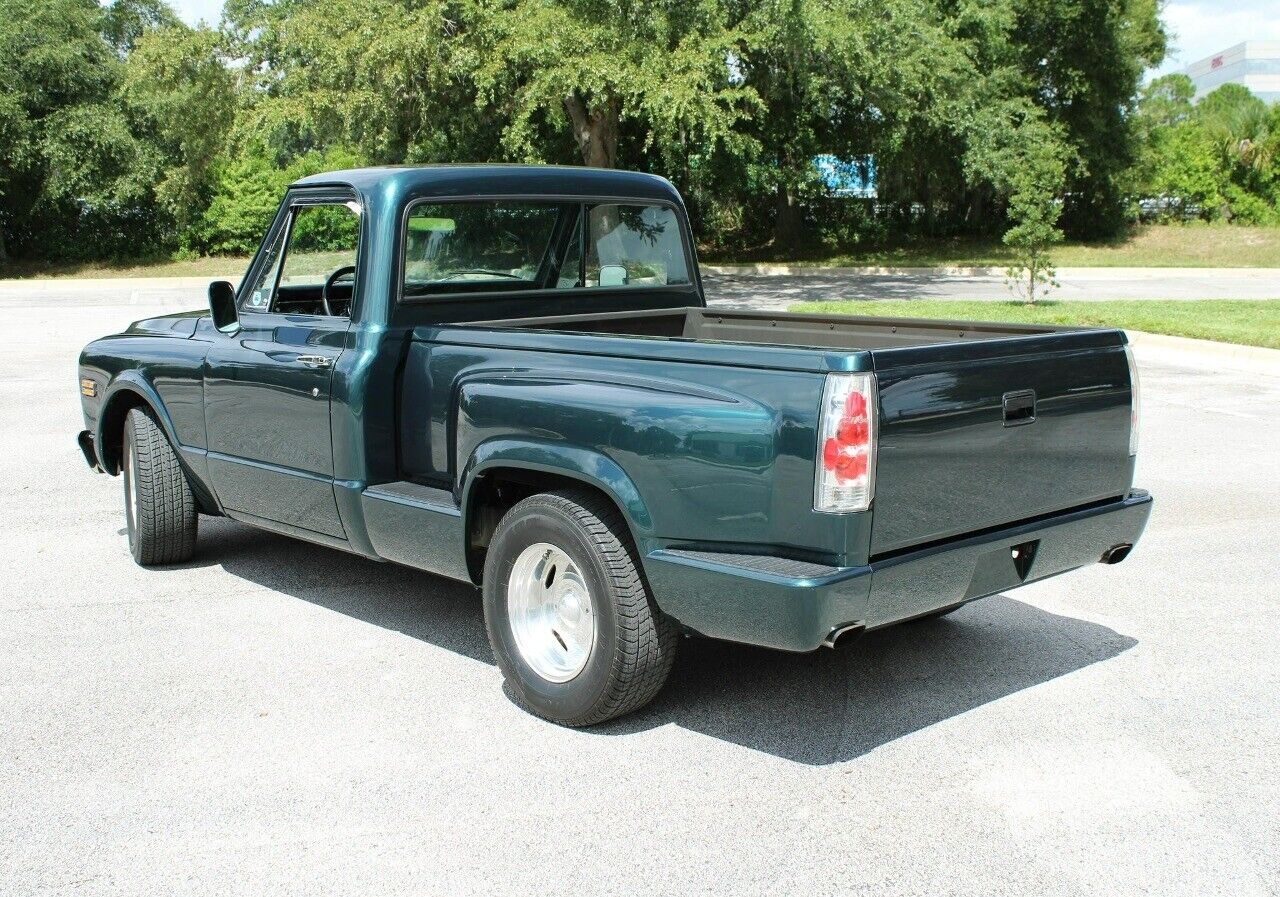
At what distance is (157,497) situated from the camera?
20.8ft

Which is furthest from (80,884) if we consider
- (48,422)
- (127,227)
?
(127,227)

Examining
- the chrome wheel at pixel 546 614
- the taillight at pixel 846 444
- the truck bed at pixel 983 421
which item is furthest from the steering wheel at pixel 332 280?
the taillight at pixel 846 444

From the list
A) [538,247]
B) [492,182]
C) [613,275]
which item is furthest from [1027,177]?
[492,182]

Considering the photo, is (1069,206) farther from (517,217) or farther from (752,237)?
(517,217)

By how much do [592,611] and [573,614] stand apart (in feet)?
0.63

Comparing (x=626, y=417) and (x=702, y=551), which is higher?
(x=626, y=417)

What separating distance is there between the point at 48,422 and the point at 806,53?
1600 centimetres

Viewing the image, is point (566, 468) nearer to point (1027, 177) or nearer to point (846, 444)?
point (846, 444)

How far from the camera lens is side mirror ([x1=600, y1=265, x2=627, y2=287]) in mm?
6215

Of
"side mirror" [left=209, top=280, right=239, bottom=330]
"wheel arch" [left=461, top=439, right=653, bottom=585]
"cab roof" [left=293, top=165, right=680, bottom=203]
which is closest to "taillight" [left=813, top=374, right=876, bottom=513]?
"wheel arch" [left=461, top=439, right=653, bottom=585]

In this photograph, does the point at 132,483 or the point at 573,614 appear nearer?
the point at 573,614

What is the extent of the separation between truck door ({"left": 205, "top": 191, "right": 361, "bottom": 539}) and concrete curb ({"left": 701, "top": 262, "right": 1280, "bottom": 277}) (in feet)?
90.1

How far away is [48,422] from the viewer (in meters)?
11.3

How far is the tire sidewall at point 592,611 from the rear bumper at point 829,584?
0.22m
